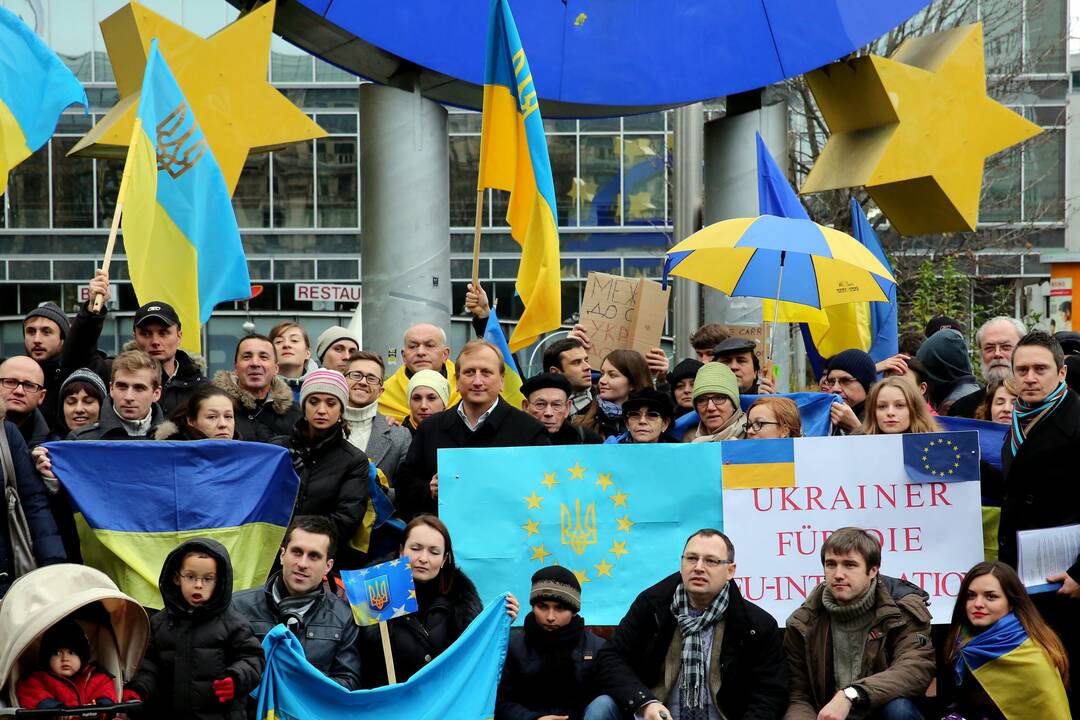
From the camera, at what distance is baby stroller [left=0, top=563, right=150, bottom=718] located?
20.8ft

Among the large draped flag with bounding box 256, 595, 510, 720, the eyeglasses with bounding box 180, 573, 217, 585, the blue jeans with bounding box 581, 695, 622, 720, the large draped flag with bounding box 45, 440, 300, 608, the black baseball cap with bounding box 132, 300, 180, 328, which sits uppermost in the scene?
the black baseball cap with bounding box 132, 300, 180, 328

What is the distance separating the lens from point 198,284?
9.86 m

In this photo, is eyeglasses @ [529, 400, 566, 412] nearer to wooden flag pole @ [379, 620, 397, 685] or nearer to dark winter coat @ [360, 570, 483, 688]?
dark winter coat @ [360, 570, 483, 688]

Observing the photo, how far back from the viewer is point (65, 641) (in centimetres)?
657

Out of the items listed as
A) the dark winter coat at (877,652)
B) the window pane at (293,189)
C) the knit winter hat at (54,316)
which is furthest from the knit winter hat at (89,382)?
the window pane at (293,189)

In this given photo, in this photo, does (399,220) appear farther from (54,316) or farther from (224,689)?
(224,689)

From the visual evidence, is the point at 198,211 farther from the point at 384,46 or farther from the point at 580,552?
the point at 580,552

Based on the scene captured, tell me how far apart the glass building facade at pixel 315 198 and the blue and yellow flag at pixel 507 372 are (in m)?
22.3

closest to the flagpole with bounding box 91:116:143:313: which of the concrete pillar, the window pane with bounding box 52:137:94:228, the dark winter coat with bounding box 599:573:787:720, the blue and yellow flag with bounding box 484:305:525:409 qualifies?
the blue and yellow flag with bounding box 484:305:525:409

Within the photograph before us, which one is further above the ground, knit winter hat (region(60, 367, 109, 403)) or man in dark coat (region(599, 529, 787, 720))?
knit winter hat (region(60, 367, 109, 403))

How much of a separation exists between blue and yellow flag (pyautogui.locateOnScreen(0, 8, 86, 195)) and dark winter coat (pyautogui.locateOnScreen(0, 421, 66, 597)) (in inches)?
124

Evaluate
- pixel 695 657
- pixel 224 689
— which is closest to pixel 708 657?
pixel 695 657

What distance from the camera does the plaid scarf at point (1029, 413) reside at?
7406 mm

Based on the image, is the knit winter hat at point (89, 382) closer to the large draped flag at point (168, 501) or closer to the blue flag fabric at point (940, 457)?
the large draped flag at point (168, 501)
